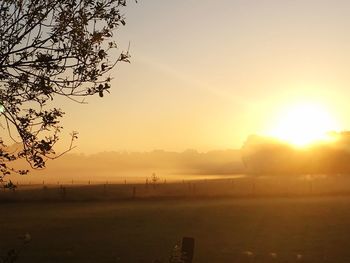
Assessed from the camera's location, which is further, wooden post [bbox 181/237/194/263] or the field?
the field

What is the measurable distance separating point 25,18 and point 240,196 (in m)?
75.7

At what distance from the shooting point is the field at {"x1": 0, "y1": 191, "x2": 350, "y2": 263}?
1300 inches

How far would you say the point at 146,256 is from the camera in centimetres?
3291

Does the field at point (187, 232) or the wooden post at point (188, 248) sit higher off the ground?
the wooden post at point (188, 248)

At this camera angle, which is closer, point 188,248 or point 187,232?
point 188,248

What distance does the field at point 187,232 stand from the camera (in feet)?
108

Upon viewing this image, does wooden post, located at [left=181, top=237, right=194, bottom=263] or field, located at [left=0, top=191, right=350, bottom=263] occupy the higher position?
wooden post, located at [left=181, top=237, right=194, bottom=263]

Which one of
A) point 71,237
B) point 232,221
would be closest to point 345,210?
point 232,221

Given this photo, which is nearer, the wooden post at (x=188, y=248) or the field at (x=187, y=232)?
the wooden post at (x=188, y=248)

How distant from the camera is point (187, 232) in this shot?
1741 inches

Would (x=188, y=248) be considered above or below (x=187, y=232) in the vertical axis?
above

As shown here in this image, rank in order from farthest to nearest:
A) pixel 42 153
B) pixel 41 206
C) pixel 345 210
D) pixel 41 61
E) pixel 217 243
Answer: pixel 41 206 → pixel 345 210 → pixel 217 243 → pixel 42 153 → pixel 41 61

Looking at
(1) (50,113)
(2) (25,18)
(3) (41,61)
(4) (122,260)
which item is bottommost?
(4) (122,260)

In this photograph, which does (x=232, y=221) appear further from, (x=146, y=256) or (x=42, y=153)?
(x=42, y=153)
